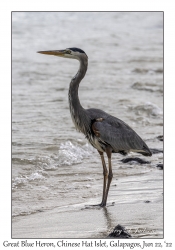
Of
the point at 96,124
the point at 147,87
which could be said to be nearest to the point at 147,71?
the point at 147,87

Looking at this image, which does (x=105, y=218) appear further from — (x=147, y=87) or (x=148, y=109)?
(x=147, y=87)

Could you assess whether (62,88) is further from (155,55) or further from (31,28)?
(31,28)

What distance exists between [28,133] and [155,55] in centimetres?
1092

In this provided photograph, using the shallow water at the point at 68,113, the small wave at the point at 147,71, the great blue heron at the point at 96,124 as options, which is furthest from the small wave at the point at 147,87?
the great blue heron at the point at 96,124

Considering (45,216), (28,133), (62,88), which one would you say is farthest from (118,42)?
(45,216)

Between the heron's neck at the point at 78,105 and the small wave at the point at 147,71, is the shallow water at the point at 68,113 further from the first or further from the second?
the heron's neck at the point at 78,105

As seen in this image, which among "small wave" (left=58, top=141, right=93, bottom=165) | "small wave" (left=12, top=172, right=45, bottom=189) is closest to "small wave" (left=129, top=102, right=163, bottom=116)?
"small wave" (left=58, top=141, right=93, bottom=165)

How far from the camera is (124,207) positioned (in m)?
6.96

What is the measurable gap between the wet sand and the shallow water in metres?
0.03

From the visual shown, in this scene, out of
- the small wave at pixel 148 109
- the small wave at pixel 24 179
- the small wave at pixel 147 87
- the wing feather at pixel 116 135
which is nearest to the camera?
the wing feather at pixel 116 135

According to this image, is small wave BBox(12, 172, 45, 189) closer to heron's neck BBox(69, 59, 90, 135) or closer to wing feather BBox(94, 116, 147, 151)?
heron's neck BBox(69, 59, 90, 135)

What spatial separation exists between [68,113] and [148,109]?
1682mm

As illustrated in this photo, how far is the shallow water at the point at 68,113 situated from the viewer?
24.7 ft

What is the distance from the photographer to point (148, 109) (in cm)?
1236
